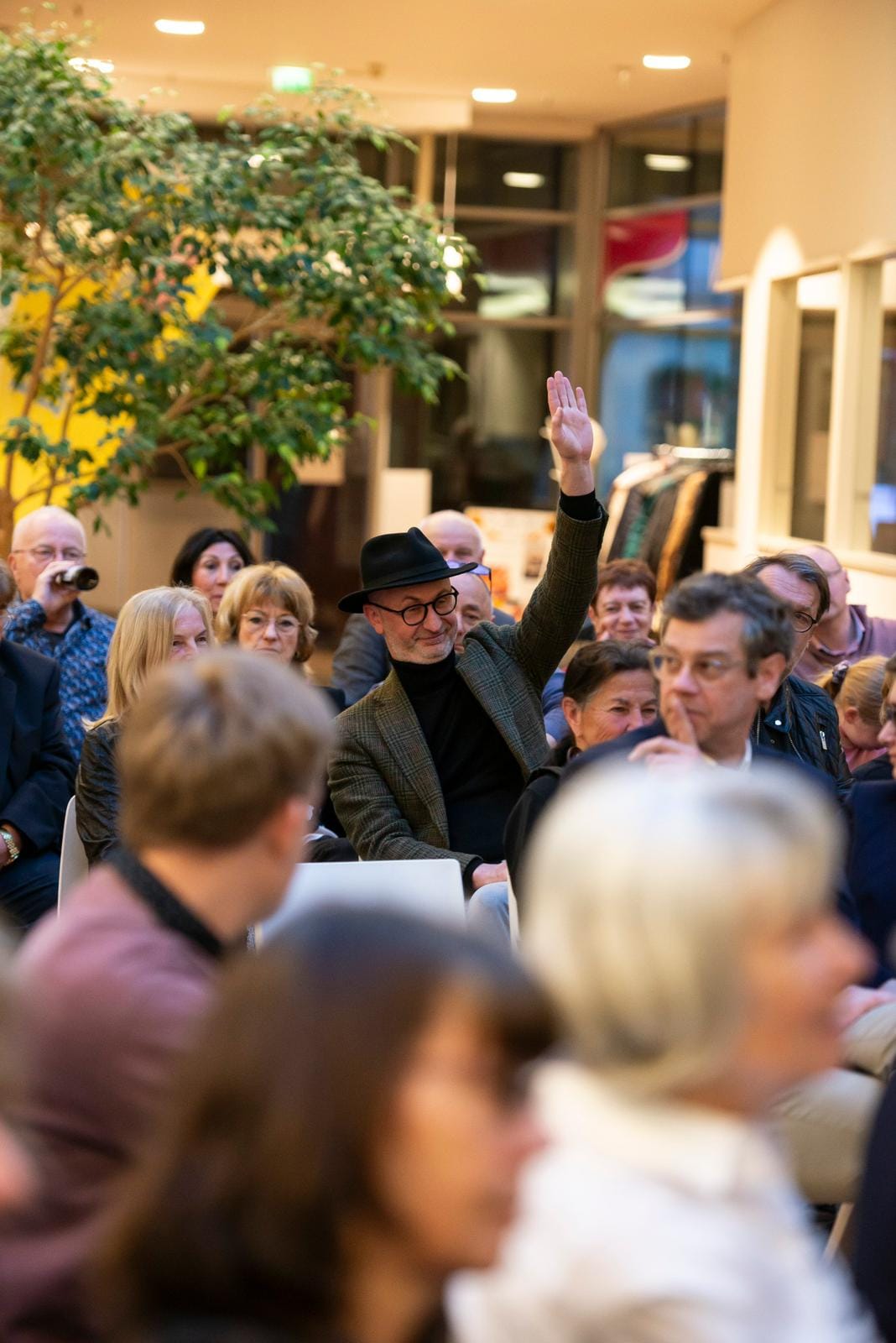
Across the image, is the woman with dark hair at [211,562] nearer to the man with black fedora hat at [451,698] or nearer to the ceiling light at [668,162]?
the man with black fedora hat at [451,698]

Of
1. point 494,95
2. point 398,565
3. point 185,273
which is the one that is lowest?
point 398,565

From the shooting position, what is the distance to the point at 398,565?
4.47 meters

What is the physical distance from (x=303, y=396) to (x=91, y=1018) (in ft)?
23.0

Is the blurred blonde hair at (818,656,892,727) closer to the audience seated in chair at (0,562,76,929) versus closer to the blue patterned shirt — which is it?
the audience seated in chair at (0,562,76,929)

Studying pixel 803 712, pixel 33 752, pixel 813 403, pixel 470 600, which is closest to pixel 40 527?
pixel 33 752

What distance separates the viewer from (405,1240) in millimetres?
1096

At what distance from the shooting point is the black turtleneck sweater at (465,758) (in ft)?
14.4

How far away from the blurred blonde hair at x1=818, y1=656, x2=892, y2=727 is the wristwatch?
Result: 2294mm

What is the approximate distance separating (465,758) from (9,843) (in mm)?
1269

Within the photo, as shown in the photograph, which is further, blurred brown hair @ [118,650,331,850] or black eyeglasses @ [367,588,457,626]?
black eyeglasses @ [367,588,457,626]

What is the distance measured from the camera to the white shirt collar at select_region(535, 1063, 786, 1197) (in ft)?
4.25

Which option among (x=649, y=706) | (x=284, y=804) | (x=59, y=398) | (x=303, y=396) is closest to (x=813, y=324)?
(x=303, y=396)

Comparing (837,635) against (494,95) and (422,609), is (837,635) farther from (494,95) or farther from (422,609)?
(494,95)

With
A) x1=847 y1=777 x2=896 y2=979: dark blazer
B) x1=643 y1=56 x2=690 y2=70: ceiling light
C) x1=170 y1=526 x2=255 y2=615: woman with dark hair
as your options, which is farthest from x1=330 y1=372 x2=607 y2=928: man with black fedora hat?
x1=643 y1=56 x2=690 y2=70: ceiling light
